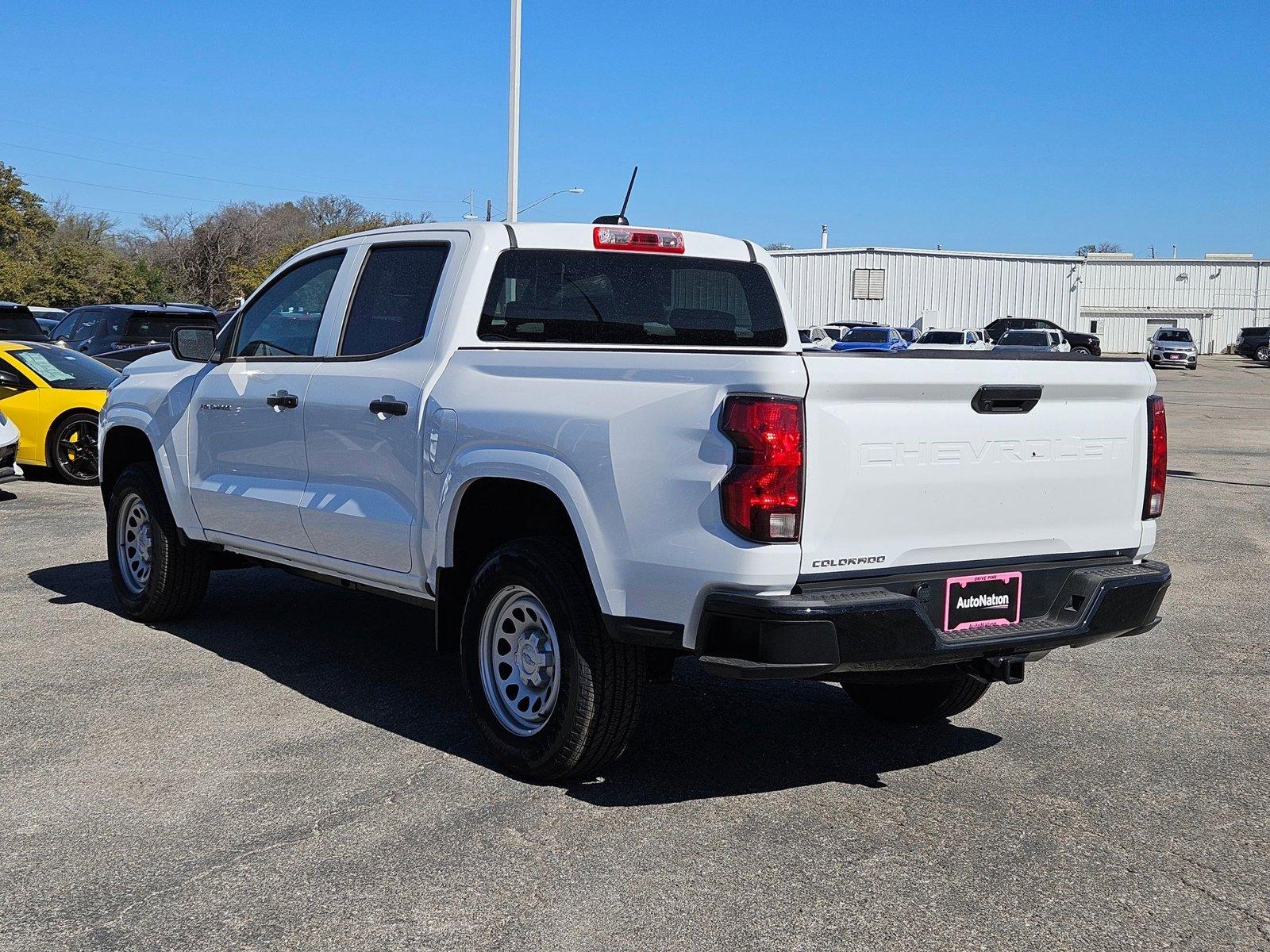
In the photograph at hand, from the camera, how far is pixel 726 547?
13.5 feet

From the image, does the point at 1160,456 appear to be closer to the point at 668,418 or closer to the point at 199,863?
the point at 668,418

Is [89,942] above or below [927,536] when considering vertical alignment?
below

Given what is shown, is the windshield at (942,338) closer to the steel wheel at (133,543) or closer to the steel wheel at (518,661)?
the steel wheel at (133,543)

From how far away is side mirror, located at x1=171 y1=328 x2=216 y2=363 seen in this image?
22.3 feet

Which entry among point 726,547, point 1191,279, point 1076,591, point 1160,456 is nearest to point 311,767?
point 726,547

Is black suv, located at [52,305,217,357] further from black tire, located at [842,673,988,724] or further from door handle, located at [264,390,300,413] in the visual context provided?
black tire, located at [842,673,988,724]

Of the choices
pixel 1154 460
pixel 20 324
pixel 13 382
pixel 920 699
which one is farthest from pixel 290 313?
pixel 20 324

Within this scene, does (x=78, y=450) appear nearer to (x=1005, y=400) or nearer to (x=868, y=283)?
(x=1005, y=400)

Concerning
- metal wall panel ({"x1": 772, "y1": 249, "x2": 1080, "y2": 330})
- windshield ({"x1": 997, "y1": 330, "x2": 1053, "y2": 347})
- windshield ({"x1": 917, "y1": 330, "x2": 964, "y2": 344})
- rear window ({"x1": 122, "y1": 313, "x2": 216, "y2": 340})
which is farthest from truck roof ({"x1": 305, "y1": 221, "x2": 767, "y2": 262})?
metal wall panel ({"x1": 772, "y1": 249, "x2": 1080, "y2": 330})

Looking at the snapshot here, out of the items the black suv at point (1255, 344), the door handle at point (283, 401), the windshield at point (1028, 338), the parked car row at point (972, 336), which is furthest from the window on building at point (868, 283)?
the door handle at point (283, 401)

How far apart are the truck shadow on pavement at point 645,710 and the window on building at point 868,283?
59.6 metres

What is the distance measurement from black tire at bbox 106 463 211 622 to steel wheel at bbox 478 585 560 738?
2745 mm

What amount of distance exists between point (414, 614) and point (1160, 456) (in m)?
4.48

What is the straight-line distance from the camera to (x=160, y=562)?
7.29m
